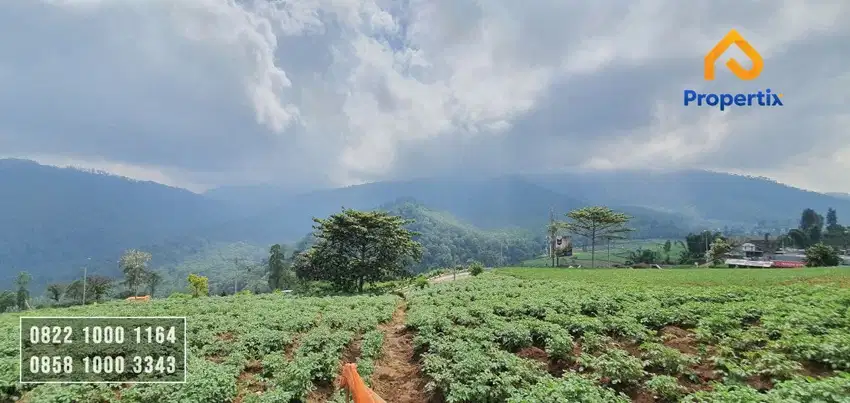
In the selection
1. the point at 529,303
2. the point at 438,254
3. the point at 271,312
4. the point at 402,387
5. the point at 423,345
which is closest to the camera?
the point at 402,387

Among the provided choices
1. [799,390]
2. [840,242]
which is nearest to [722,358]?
[799,390]

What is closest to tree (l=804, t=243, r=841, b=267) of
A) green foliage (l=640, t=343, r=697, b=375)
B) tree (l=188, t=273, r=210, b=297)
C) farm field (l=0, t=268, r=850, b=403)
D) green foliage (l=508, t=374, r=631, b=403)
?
farm field (l=0, t=268, r=850, b=403)

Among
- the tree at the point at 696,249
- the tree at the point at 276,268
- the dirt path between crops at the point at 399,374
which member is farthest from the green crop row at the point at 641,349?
the tree at the point at 696,249

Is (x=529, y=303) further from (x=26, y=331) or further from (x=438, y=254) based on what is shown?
(x=438, y=254)

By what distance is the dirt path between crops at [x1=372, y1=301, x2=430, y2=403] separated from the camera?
35.0 ft

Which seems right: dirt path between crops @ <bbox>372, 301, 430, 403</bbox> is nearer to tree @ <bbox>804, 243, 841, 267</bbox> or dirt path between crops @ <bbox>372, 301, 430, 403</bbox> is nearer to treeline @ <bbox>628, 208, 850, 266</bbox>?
tree @ <bbox>804, 243, 841, 267</bbox>

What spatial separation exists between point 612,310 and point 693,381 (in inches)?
247

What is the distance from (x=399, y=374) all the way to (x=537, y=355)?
3936 millimetres

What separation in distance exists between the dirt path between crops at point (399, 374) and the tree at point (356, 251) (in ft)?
77.0

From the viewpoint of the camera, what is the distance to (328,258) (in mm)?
39344

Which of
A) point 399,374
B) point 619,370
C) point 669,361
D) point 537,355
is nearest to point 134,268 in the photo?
point 399,374

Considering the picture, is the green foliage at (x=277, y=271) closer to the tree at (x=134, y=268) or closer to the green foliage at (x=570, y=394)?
the tree at (x=134, y=268)

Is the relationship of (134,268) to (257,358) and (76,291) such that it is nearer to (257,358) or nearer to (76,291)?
(76,291)

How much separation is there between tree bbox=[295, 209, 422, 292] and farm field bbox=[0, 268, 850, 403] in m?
21.7
